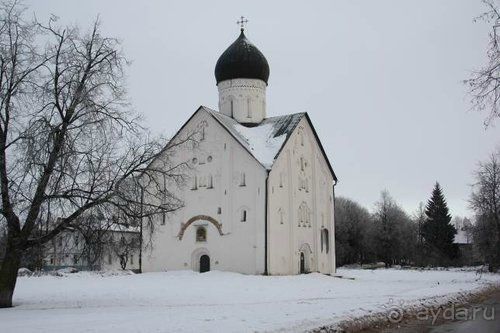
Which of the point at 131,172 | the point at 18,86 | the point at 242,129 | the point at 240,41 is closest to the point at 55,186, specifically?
the point at 131,172

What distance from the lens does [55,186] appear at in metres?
15.4

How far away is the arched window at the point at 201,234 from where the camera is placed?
37375 mm

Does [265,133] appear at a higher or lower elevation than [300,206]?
higher

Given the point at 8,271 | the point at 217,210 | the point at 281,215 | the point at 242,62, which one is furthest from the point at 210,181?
the point at 8,271

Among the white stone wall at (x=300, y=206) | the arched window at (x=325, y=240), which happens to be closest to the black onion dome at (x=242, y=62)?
the white stone wall at (x=300, y=206)

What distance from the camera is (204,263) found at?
37719 millimetres

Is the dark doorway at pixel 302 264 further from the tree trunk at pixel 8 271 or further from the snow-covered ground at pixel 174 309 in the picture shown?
the tree trunk at pixel 8 271

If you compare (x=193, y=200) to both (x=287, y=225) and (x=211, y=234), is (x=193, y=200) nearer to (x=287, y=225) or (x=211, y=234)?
(x=211, y=234)

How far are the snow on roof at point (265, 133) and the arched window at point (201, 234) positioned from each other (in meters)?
6.34

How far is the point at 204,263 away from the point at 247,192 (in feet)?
19.6

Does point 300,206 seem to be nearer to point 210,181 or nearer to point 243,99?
point 210,181

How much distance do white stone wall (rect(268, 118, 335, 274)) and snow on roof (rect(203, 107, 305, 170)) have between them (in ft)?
2.04

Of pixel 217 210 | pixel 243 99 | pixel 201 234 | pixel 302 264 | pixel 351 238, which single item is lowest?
pixel 302 264

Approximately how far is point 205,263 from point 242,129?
10.1 m
